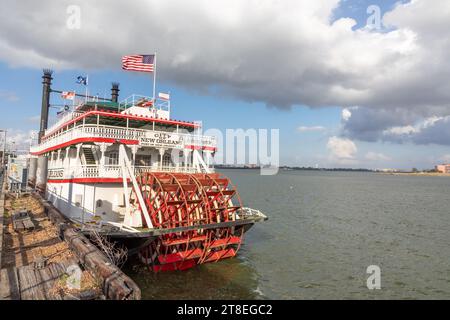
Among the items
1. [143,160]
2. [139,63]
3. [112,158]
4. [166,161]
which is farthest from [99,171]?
[139,63]

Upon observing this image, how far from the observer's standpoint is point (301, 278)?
45.7 ft

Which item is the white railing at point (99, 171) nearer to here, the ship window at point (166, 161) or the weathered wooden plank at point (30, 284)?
the ship window at point (166, 161)

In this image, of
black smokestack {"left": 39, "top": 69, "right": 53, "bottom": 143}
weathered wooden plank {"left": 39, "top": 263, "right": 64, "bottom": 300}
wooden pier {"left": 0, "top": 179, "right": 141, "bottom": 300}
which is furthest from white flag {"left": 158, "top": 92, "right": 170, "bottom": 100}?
black smokestack {"left": 39, "top": 69, "right": 53, "bottom": 143}

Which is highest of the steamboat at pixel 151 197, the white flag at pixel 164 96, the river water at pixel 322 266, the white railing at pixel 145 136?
the white flag at pixel 164 96

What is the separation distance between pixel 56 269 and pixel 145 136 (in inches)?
353

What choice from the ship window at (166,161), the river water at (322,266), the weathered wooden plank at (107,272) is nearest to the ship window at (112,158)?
the ship window at (166,161)

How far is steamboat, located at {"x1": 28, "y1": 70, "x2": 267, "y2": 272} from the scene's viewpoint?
12.9m

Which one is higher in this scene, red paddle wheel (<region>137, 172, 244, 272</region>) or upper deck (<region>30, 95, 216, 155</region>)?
upper deck (<region>30, 95, 216, 155</region>)

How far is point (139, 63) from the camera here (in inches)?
757

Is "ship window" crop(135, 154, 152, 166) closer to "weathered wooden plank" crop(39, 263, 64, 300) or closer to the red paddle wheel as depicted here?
the red paddle wheel

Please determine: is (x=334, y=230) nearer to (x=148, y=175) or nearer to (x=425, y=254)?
(x=425, y=254)

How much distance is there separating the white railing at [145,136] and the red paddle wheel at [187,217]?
1831mm

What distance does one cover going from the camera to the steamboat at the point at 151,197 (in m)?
12.9

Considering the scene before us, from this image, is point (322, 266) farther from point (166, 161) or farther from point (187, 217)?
point (166, 161)
